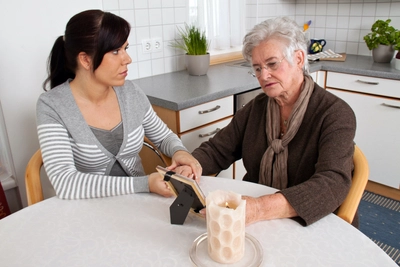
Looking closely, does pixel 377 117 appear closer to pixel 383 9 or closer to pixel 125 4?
pixel 383 9

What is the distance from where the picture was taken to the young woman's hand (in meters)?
1.19

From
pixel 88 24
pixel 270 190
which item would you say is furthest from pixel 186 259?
pixel 88 24

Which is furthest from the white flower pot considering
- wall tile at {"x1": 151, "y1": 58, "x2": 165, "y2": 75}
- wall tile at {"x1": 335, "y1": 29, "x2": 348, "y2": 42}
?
→ wall tile at {"x1": 335, "y1": 29, "x2": 348, "y2": 42}

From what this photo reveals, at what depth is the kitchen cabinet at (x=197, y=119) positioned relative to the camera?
1.98m

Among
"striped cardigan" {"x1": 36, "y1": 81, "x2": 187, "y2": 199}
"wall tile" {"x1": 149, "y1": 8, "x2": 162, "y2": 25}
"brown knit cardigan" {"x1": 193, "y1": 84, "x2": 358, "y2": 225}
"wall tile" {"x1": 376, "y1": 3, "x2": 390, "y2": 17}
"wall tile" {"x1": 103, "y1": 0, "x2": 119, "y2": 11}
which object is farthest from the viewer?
"wall tile" {"x1": 376, "y1": 3, "x2": 390, "y2": 17}

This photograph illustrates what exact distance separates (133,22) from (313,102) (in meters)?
1.43

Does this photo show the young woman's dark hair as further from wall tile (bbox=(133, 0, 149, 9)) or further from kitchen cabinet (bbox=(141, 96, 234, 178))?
wall tile (bbox=(133, 0, 149, 9))

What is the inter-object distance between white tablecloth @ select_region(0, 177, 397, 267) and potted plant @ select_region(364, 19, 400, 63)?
2081 mm

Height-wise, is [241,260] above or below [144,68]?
A: below

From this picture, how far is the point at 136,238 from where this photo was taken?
993mm

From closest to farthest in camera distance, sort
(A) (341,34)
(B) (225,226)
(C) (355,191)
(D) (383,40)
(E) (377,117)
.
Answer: (B) (225,226)
(C) (355,191)
(E) (377,117)
(D) (383,40)
(A) (341,34)

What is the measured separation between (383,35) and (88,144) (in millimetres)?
2313

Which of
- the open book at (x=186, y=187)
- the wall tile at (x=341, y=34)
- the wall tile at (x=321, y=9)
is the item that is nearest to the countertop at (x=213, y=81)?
the wall tile at (x=341, y=34)

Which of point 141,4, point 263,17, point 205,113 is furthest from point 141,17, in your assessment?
point 263,17
